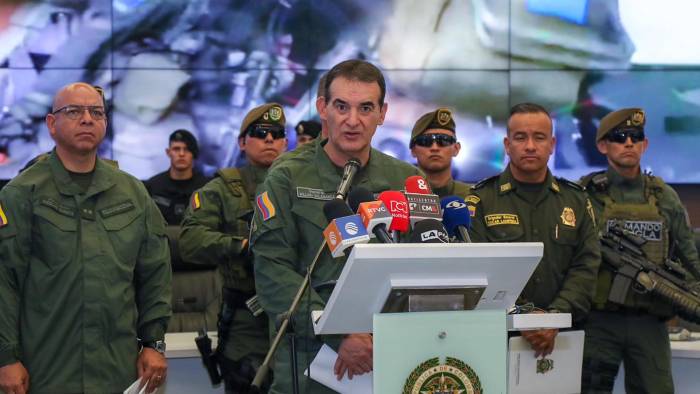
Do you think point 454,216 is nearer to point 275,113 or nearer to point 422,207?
point 422,207

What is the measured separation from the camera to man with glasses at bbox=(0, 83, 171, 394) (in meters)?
3.29

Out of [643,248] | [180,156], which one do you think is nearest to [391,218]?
[643,248]

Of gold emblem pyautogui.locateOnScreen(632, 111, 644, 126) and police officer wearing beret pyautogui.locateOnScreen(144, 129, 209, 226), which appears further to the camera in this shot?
police officer wearing beret pyautogui.locateOnScreen(144, 129, 209, 226)

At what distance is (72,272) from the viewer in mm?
3318

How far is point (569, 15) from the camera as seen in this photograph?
826cm

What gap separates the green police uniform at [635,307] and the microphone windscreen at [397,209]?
2510 mm

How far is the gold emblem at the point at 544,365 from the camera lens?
3.91 meters

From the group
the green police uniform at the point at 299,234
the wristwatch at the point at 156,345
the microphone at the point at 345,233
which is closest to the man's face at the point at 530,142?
the green police uniform at the point at 299,234

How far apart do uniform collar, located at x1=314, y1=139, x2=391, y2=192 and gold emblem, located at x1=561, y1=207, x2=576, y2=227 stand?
1369mm

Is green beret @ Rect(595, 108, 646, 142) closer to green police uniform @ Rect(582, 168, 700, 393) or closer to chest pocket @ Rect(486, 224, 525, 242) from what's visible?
green police uniform @ Rect(582, 168, 700, 393)

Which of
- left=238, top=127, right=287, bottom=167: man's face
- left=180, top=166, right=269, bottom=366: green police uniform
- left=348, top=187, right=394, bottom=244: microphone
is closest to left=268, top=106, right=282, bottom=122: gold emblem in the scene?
left=238, top=127, right=287, bottom=167: man's face

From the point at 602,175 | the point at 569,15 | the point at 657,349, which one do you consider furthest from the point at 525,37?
the point at 657,349

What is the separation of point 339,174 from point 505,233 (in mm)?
1314

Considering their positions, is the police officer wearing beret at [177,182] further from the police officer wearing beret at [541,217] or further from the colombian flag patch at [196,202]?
the police officer wearing beret at [541,217]
